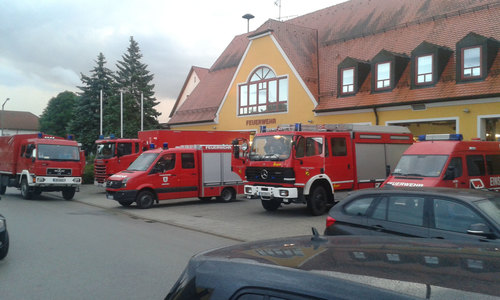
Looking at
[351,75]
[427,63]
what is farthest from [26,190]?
[427,63]

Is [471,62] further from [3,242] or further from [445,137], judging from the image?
[3,242]

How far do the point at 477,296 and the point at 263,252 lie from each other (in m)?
1.12

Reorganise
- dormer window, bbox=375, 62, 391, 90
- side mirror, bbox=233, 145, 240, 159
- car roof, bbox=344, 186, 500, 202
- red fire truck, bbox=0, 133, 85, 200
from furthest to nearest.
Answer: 1. dormer window, bbox=375, 62, 391, 90
2. red fire truck, bbox=0, 133, 85, 200
3. side mirror, bbox=233, 145, 240, 159
4. car roof, bbox=344, 186, 500, 202

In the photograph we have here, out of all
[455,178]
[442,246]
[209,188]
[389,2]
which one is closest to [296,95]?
[389,2]

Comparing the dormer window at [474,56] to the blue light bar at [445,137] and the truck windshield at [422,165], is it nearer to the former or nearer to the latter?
the blue light bar at [445,137]

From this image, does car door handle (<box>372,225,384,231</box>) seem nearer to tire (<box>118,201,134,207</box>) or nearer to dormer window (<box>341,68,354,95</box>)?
tire (<box>118,201,134,207</box>)

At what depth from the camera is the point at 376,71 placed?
2267 centimetres

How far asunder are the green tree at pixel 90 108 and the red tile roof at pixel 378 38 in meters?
16.3

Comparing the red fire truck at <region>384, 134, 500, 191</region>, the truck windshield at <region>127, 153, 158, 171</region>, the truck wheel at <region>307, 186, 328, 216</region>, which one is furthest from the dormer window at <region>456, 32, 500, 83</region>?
the truck windshield at <region>127, 153, 158, 171</region>

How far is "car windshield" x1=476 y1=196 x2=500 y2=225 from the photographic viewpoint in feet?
18.1

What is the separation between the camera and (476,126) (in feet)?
61.1

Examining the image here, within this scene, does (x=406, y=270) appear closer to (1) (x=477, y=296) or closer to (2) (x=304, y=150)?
(1) (x=477, y=296)

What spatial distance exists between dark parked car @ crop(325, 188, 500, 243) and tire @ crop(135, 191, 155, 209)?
37.0ft

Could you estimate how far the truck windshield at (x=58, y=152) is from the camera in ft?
65.1
